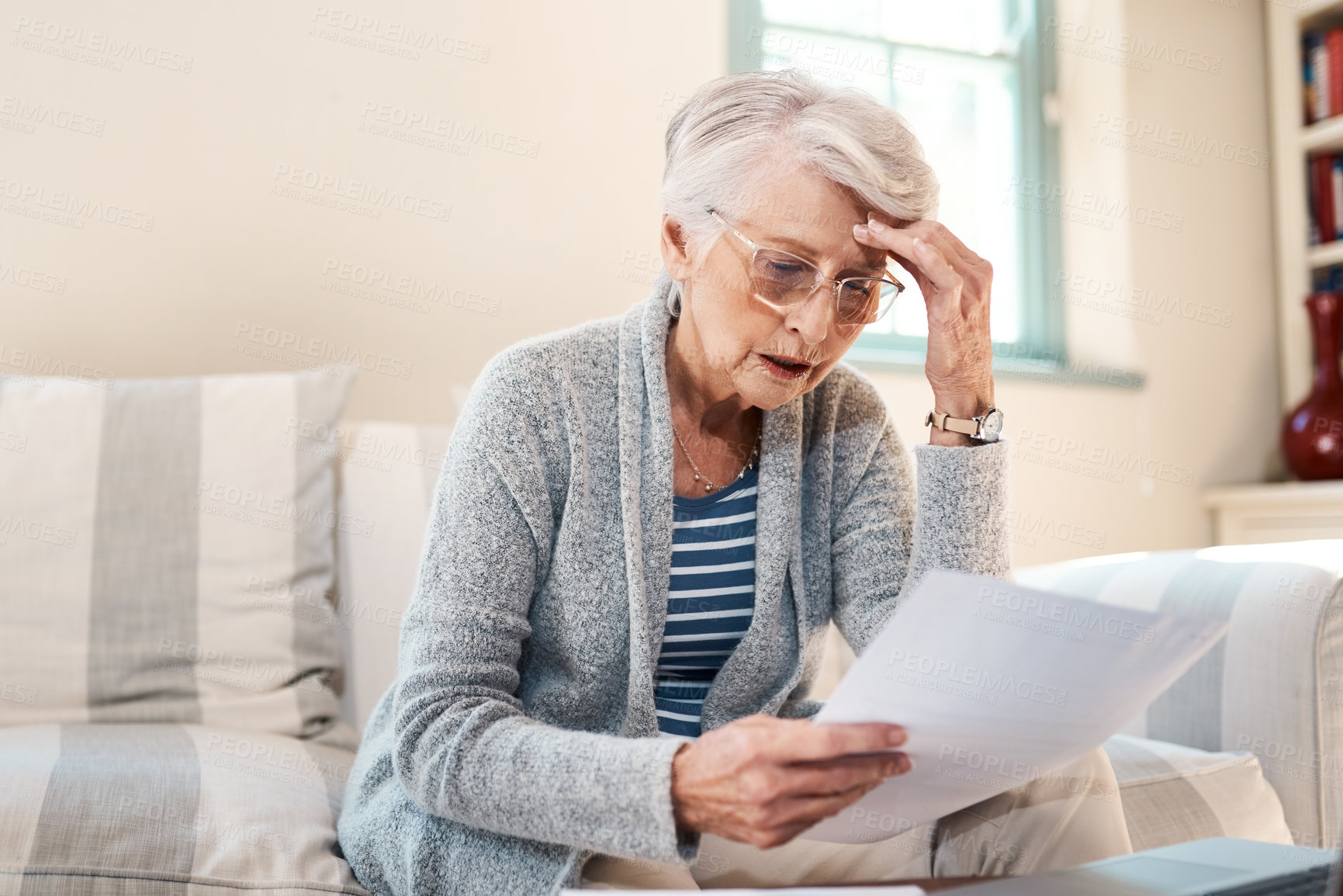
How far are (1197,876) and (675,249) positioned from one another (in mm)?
701

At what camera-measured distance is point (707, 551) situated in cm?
105

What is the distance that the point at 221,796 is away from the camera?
3.14ft

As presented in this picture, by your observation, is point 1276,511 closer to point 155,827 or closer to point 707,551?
point 707,551

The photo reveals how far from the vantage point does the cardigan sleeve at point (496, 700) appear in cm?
71

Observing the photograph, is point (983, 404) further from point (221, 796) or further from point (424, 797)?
point (221, 796)

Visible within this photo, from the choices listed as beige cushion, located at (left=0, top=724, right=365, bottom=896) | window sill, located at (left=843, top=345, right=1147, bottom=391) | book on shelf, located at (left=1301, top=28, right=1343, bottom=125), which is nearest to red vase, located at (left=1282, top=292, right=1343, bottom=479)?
window sill, located at (left=843, top=345, right=1147, bottom=391)

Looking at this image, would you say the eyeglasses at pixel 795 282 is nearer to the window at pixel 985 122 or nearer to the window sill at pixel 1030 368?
the window sill at pixel 1030 368

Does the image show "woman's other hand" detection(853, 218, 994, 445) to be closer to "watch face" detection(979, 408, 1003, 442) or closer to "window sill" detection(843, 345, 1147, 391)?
"watch face" detection(979, 408, 1003, 442)

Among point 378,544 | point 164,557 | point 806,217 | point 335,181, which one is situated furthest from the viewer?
point 335,181

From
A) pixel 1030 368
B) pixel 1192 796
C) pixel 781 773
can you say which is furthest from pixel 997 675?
pixel 1030 368

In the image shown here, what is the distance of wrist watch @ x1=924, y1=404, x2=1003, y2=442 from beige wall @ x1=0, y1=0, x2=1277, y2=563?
0.83 metres

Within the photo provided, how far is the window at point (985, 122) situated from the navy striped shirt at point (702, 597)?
1.46 m

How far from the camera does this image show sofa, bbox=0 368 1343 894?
3.67 ft

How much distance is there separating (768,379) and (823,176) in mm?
195
